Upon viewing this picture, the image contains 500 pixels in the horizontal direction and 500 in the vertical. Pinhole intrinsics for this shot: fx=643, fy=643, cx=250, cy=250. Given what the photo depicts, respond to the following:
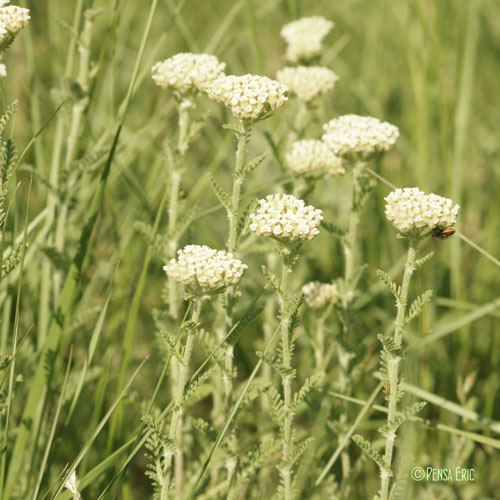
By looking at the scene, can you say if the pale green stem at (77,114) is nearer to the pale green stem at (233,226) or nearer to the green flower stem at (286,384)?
the pale green stem at (233,226)

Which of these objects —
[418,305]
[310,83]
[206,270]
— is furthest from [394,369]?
[310,83]

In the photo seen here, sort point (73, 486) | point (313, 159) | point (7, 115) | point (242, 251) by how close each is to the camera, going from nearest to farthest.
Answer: point (73, 486), point (7, 115), point (313, 159), point (242, 251)

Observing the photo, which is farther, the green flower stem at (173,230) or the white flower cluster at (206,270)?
the green flower stem at (173,230)

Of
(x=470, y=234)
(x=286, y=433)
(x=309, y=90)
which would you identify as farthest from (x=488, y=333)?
(x=286, y=433)

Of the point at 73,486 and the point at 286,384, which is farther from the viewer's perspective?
the point at 286,384

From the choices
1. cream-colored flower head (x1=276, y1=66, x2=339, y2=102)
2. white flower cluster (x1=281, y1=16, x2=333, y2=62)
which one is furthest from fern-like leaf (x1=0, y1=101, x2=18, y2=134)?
white flower cluster (x1=281, y1=16, x2=333, y2=62)

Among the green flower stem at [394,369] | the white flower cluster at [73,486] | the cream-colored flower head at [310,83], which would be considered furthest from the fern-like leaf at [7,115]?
the cream-colored flower head at [310,83]

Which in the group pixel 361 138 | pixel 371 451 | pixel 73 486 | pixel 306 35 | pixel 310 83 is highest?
pixel 306 35

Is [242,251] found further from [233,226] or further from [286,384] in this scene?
[286,384]

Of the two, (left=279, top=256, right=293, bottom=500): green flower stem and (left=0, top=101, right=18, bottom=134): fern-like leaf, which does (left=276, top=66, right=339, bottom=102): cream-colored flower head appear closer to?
(left=279, top=256, right=293, bottom=500): green flower stem
